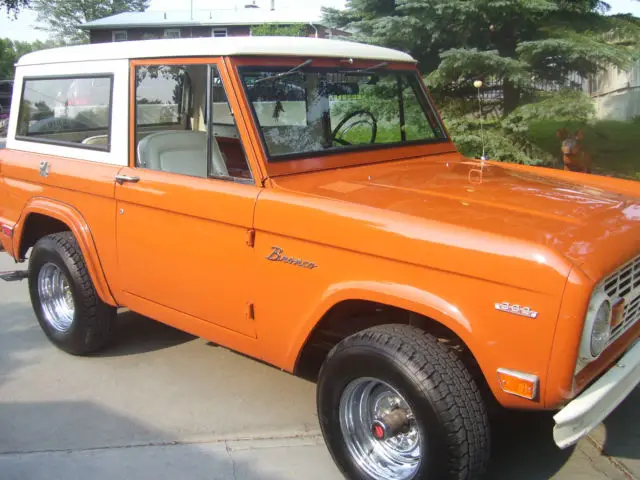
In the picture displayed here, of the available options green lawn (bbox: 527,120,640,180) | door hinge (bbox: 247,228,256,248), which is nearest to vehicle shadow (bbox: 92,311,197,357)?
door hinge (bbox: 247,228,256,248)

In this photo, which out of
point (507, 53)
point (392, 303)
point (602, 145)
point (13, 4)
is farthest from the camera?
point (13, 4)

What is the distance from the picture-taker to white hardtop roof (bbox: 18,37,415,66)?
316 centimetres

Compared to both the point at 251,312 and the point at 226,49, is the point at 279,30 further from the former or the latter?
the point at 251,312

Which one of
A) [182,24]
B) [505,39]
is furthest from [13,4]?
[505,39]

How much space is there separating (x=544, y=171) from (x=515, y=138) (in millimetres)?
4923

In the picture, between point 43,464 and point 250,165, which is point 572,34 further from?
point 43,464

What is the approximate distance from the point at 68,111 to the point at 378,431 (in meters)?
2.94

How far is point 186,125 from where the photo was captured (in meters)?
3.92

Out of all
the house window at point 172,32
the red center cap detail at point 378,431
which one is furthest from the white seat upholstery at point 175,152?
the house window at point 172,32

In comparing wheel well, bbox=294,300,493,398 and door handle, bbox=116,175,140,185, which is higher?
door handle, bbox=116,175,140,185

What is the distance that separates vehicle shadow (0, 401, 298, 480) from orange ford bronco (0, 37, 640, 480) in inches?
21.7

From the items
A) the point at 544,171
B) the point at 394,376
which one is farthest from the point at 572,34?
the point at 394,376

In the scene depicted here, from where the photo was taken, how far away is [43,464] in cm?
299

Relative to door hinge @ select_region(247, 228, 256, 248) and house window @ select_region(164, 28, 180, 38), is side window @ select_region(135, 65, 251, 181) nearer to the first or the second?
door hinge @ select_region(247, 228, 256, 248)
